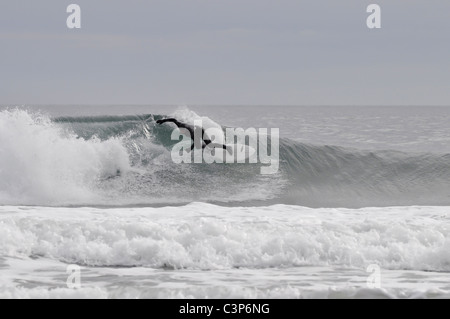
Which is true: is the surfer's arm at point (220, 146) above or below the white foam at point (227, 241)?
above

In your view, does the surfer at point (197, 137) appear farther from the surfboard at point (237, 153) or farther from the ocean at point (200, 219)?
the ocean at point (200, 219)

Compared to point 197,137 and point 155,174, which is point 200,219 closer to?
point 155,174

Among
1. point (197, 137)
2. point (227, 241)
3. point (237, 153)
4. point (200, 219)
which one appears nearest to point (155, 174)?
point (197, 137)

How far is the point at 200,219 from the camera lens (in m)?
10.6

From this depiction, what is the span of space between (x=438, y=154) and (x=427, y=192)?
14.5 ft

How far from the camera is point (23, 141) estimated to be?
16.0 metres

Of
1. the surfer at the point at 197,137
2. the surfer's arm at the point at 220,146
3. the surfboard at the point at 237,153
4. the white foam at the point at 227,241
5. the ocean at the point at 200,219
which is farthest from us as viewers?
the surfer's arm at the point at 220,146

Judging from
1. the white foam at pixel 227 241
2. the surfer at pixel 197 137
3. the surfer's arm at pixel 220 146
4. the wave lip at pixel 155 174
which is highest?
the surfer at pixel 197 137

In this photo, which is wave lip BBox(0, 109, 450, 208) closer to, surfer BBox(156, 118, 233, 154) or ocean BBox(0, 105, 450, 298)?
ocean BBox(0, 105, 450, 298)

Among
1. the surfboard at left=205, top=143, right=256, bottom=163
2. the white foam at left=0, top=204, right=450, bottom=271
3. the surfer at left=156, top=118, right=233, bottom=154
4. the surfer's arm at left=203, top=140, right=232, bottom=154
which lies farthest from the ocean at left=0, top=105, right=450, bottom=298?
the surfer's arm at left=203, top=140, right=232, bottom=154

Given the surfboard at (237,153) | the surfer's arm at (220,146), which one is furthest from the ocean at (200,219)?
the surfer's arm at (220,146)

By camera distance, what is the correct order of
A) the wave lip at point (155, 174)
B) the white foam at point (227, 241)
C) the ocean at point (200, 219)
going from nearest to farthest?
the ocean at point (200, 219) → the white foam at point (227, 241) → the wave lip at point (155, 174)

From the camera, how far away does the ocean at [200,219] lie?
8172mm
